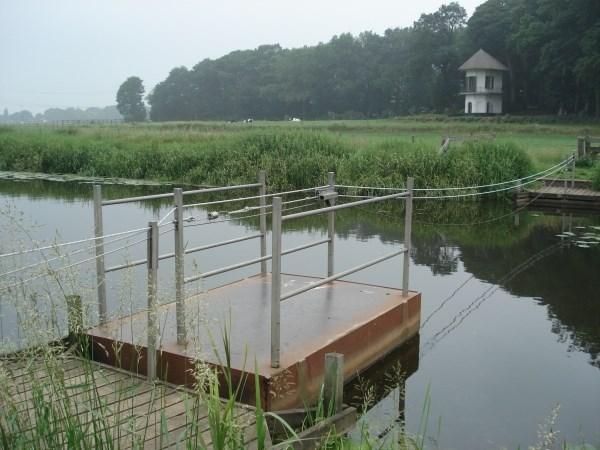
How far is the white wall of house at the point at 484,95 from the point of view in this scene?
5838 cm

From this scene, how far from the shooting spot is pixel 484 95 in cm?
5950

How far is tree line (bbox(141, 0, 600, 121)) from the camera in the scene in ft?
165

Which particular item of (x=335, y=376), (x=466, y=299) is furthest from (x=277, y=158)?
(x=335, y=376)

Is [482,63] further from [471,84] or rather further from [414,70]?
[414,70]

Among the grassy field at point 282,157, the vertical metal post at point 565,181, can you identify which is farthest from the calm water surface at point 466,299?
the grassy field at point 282,157

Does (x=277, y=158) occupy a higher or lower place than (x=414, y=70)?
lower

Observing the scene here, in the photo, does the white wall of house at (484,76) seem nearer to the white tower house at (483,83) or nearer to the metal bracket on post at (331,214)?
the white tower house at (483,83)

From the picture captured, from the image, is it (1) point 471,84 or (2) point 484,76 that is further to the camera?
(1) point 471,84

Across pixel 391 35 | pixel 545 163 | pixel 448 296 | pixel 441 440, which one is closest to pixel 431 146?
pixel 545 163

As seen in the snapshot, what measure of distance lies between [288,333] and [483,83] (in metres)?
56.0

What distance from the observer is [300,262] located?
11.4 metres

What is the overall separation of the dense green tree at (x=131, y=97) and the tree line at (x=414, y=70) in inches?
642

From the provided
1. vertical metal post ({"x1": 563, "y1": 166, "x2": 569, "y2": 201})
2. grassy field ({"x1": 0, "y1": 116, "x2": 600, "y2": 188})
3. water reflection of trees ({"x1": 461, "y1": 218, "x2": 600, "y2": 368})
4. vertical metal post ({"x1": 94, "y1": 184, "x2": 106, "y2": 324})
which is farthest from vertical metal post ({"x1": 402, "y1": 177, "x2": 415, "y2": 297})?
vertical metal post ({"x1": 563, "y1": 166, "x2": 569, "y2": 201})

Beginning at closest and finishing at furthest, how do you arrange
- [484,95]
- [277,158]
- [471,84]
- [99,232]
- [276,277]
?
[276,277], [99,232], [277,158], [484,95], [471,84]
